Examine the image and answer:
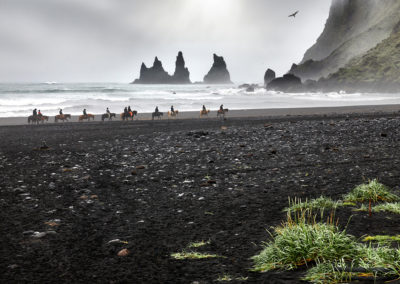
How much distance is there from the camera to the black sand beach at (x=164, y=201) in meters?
4.50

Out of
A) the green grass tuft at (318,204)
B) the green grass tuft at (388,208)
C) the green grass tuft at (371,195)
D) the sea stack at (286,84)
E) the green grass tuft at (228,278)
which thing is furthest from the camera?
the sea stack at (286,84)

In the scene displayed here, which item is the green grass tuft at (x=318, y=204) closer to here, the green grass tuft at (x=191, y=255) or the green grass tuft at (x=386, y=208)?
the green grass tuft at (x=386, y=208)

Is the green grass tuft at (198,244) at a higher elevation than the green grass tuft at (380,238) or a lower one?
lower

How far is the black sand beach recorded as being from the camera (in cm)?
450

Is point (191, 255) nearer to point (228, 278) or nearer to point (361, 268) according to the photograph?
point (228, 278)

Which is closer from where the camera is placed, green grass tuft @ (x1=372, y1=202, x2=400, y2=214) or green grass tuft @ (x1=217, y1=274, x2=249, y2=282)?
green grass tuft @ (x1=217, y1=274, x2=249, y2=282)

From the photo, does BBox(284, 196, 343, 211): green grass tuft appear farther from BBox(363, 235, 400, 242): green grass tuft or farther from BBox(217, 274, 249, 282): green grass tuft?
BBox(217, 274, 249, 282): green grass tuft

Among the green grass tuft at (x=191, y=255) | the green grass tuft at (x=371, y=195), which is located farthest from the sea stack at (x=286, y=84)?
the green grass tuft at (x=191, y=255)

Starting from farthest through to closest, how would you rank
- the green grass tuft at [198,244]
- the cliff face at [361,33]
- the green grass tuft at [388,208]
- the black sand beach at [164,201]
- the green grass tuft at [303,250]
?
the cliff face at [361,33] → the green grass tuft at [388,208] → the green grass tuft at [198,244] → the black sand beach at [164,201] → the green grass tuft at [303,250]

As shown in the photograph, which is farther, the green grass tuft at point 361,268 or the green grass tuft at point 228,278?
the green grass tuft at point 228,278

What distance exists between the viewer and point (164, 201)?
24.6 ft

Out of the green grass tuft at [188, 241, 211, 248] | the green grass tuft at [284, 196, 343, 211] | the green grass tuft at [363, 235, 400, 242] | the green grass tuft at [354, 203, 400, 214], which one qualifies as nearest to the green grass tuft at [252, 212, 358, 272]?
the green grass tuft at [363, 235, 400, 242]

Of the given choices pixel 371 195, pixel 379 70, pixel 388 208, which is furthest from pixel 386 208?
pixel 379 70

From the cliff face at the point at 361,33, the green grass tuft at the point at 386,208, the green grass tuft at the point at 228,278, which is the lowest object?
the green grass tuft at the point at 228,278
